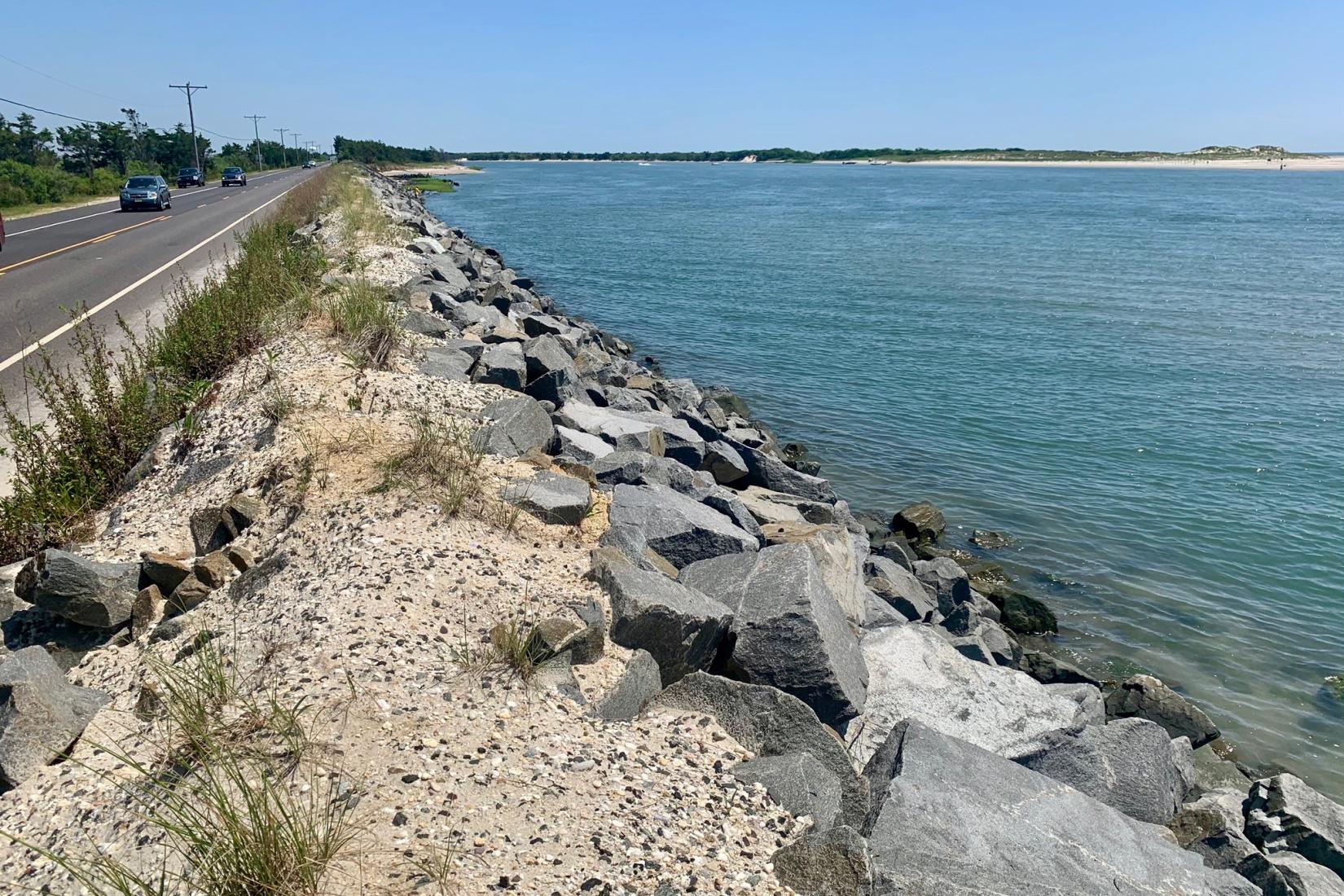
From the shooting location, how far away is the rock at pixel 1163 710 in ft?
24.1

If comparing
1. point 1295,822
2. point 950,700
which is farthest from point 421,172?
point 1295,822

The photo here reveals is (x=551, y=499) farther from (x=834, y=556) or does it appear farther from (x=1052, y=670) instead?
(x=1052, y=670)

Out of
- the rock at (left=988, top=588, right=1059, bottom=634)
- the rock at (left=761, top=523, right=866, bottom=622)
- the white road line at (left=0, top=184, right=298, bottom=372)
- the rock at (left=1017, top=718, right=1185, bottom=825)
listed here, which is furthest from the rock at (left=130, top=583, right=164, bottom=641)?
the rock at (left=988, top=588, right=1059, bottom=634)

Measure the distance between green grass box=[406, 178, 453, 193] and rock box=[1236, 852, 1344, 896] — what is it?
79780 millimetres

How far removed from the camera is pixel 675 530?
652 cm

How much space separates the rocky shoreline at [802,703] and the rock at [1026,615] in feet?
1.33

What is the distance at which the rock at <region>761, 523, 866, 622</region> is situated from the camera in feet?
21.9

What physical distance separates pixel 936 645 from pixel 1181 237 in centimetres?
4302

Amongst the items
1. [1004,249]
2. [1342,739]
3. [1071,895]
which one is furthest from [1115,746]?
[1004,249]

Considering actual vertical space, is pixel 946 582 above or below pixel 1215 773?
above

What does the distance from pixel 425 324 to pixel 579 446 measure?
13.6 ft

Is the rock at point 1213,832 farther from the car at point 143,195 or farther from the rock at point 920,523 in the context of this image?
the car at point 143,195

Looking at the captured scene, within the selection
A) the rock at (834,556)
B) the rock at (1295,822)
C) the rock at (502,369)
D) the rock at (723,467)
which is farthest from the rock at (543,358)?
the rock at (1295,822)

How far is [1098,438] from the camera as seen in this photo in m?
14.9
